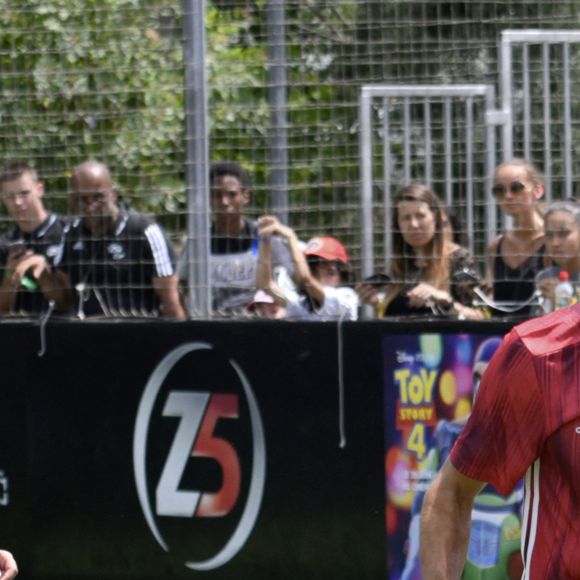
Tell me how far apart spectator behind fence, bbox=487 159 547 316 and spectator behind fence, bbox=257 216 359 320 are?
670 millimetres

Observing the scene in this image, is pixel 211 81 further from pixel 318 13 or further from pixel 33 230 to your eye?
pixel 33 230

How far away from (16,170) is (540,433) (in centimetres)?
485

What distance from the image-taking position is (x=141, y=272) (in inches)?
278

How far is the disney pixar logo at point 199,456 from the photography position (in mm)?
6766

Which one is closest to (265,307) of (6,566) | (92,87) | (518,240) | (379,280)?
(379,280)

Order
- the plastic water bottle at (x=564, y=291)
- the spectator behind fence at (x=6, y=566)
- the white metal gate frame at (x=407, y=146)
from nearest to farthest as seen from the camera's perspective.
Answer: the spectator behind fence at (x=6, y=566) → the plastic water bottle at (x=564, y=291) → the white metal gate frame at (x=407, y=146)

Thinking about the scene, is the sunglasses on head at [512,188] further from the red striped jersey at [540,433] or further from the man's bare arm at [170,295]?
the red striped jersey at [540,433]

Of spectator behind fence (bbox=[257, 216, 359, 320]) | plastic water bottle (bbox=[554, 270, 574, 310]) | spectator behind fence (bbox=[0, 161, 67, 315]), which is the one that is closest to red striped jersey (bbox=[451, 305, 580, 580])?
plastic water bottle (bbox=[554, 270, 574, 310])

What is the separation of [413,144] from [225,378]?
1.37 meters

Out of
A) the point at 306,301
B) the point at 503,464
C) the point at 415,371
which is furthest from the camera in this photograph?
the point at 306,301

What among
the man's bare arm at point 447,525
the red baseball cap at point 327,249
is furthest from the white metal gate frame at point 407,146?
the man's bare arm at point 447,525

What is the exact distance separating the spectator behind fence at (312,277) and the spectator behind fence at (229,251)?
0.12m

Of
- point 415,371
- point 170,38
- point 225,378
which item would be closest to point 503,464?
point 415,371

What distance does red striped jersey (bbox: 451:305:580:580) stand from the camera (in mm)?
2736
